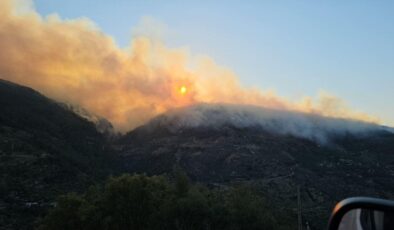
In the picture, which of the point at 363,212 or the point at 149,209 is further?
the point at 149,209

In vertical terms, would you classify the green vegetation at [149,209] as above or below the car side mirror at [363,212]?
below

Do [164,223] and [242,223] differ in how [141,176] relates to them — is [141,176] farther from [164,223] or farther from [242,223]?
[242,223]

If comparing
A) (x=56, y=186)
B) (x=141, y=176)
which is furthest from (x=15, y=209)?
(x=141, y=176)

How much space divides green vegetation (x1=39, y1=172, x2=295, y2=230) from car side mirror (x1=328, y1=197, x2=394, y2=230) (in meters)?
58.0

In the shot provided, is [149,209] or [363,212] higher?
[363,212]

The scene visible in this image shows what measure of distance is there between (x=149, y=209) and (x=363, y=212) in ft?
201

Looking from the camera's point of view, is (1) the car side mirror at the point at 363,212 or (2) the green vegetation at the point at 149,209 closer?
(1) the car side mirror at the point at 363,212

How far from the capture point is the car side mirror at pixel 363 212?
357cm

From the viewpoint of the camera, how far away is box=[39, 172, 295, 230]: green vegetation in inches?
2399

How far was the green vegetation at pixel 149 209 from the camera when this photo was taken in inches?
2399

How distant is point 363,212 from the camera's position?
13.9 ft

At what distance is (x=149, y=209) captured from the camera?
64125mm

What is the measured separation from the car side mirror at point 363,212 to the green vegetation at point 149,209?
5802 centimetres

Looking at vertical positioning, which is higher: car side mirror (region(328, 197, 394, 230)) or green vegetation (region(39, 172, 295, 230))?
car side mirror (region(328, 197, 394, 230))
